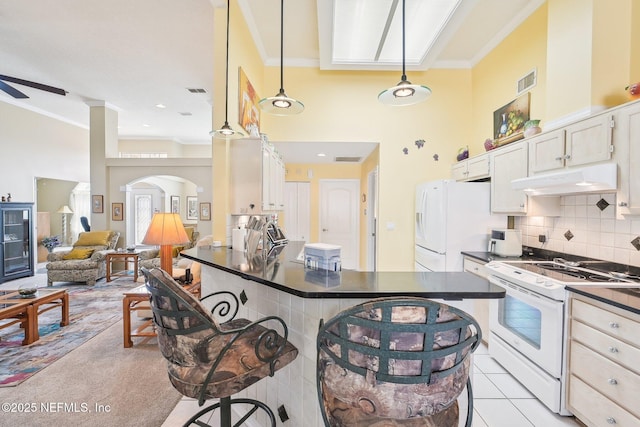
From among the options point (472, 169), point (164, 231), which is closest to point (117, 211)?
point (164, 231)

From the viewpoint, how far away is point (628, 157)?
1865 mm

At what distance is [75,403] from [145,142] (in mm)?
8513

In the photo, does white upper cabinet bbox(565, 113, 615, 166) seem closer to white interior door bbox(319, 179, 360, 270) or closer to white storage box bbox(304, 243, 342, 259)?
white storage box bbox(304, 243, 342, 259)

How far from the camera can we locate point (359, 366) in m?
0.93

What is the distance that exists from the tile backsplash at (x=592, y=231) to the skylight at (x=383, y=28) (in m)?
2.16

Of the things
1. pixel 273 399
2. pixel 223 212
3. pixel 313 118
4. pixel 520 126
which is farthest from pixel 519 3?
pixel 273 399

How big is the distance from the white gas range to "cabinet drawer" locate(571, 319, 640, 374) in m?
0.08

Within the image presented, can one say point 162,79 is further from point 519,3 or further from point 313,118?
point 519,3

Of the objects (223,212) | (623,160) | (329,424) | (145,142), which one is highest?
(145,142)

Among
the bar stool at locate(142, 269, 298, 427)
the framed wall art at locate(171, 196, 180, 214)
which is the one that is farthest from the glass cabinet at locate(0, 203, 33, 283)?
the bar stool at locate(142, 269, 298, 427)

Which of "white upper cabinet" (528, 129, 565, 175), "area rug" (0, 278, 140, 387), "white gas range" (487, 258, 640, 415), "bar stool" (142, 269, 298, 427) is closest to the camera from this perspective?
"bar stool" (142, 269, 298, 427)

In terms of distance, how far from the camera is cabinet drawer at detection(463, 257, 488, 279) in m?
2.89

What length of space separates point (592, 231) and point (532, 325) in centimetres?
104

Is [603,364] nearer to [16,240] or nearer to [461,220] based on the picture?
[461,220]
